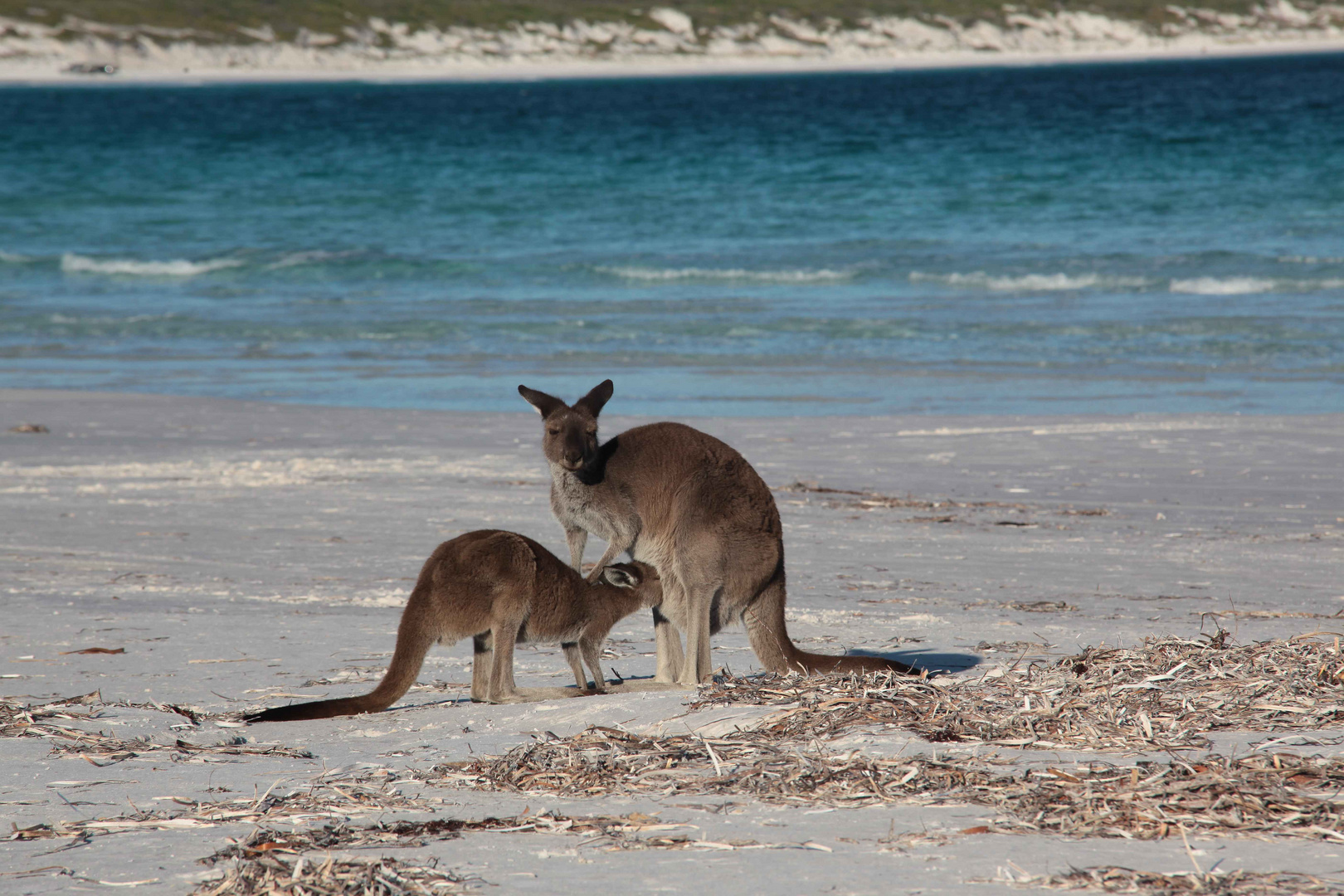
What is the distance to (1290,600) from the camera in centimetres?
541

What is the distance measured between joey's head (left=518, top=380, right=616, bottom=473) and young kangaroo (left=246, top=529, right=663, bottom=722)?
0.26 metres

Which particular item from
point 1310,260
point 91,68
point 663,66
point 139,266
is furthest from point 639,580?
point 663,66

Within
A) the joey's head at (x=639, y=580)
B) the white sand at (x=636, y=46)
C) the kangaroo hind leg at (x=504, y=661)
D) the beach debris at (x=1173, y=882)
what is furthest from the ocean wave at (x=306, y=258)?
the white sand at (x=636, y=46)

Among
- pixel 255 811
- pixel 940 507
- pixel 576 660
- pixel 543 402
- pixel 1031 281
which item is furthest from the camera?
pixel 1031 281

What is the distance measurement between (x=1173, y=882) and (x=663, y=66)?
262 ft

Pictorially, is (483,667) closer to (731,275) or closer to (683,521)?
(683,521)

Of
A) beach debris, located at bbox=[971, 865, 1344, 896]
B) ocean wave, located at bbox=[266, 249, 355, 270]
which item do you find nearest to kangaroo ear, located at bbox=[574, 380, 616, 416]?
beach debris, located at bbox=[971, 865, 1344, 896]

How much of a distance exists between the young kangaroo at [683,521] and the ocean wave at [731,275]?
43.9ft

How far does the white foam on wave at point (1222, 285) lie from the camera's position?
15.6 m

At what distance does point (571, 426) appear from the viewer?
4285mm

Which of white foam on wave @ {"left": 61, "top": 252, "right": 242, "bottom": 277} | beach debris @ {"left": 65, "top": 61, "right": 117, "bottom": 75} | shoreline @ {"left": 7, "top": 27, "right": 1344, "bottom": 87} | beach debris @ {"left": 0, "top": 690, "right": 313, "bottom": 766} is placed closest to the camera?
beach debris @ {"left": 0, "top": 690, "right": 313, "bottom": 766}

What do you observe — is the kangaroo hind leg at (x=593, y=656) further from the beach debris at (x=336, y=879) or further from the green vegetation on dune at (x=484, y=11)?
the green vegetation on dune at (x=484, y=11)

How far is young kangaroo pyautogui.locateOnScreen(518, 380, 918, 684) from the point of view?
4.19 m

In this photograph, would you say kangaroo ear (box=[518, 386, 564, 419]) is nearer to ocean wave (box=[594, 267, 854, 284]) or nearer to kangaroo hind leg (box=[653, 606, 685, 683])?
kangaroo hind leg (box=[653, 606, 685, 683])
